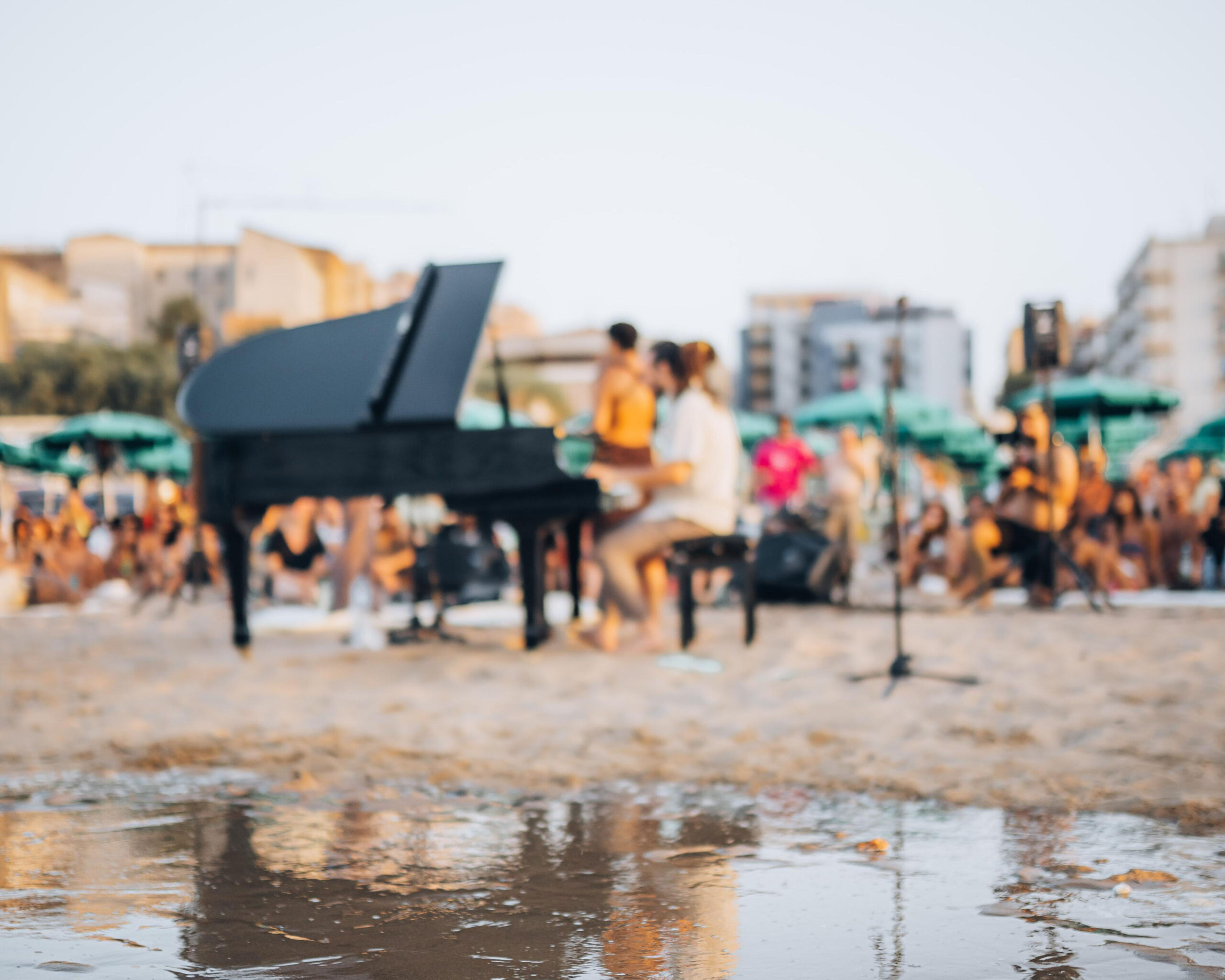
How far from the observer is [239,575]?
8008mm

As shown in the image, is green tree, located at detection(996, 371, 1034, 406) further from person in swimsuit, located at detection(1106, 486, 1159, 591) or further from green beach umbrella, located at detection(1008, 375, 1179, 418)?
person in swimsuit, located at detection(1106, 486, 1159, 591)

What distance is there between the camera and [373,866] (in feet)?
11.3

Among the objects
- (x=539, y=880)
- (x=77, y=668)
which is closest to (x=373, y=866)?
(x=539, y=880)

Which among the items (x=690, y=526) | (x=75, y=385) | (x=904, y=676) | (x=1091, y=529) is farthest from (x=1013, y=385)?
(x=904, y=676)

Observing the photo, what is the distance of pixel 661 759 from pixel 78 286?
9501 centimetres

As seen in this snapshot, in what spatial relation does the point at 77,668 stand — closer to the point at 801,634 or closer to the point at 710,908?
the point at 801,634

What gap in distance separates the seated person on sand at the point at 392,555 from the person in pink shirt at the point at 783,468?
153 inches

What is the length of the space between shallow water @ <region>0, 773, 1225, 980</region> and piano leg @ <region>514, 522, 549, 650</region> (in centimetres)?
325

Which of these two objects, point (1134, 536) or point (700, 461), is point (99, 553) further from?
point (1134, 536)

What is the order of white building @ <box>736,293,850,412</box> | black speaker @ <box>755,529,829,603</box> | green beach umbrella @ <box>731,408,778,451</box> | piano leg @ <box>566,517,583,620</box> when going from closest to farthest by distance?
piano leg @ <box>566,517,583,620</box>, black speaker @ <box>755,529,829,603</box>, green beach umbrella @ <box>731,408,778,451</box>, white building @ <box>736,293,850,412</box>

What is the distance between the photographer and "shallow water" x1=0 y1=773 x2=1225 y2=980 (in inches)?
103

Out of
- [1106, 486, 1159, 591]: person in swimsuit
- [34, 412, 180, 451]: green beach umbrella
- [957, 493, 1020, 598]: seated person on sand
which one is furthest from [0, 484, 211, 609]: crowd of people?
[1106, 486, 1159, 591]: person in swimsuit

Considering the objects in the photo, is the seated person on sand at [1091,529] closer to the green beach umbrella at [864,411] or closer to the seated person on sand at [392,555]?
the green beach umbrella at [864,411]

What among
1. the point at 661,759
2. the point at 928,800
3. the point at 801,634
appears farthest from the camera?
the point at 801,634
